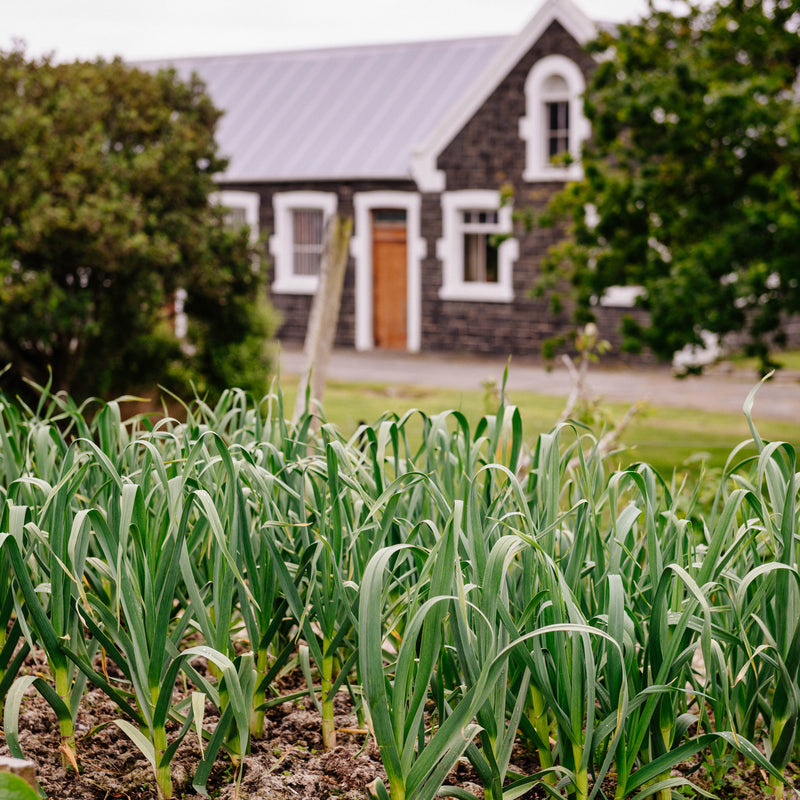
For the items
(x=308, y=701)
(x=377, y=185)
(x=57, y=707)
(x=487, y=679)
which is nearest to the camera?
(x=487, y=679)

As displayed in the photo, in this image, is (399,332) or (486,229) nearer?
(486,229)

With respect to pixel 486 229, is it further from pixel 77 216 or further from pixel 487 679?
pixel 487 679

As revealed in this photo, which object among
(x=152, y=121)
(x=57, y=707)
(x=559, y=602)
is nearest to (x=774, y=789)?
(x=559, y=602)

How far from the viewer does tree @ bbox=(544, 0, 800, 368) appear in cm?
859

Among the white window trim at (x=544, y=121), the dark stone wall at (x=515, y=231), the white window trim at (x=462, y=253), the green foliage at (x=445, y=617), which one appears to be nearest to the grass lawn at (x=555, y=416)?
the dark stone wall at (x=515, y=231)

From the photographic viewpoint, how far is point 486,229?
19375mm

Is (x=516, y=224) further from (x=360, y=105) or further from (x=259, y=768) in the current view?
(x=259, y=768)

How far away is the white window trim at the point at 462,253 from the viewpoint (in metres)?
19.0

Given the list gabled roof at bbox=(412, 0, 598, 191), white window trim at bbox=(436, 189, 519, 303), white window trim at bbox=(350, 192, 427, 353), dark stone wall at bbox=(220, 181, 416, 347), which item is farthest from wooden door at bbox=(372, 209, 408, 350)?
gabled roof at bbox=(412, 0, 598, 191)

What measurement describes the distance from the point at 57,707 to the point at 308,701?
30.4 inches

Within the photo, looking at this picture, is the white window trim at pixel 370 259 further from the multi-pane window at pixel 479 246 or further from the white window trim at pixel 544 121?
the white window trim at pixel 544 121

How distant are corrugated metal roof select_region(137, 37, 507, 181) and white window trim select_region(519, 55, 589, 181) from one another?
2.24m

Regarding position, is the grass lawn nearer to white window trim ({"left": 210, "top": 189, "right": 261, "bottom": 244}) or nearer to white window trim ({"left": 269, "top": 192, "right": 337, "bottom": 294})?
white window trim ({"left": 269, "top": 192, "right": 337, "bottom": 294})

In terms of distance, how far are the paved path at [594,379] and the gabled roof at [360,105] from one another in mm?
3340
